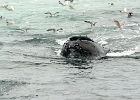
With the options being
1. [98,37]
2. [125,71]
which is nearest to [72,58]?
[125,71]

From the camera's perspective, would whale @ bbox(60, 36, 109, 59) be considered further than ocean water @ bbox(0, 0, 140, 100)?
Yes

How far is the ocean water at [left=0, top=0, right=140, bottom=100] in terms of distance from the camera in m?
12.9

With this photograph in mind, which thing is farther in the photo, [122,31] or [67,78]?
[122,31]

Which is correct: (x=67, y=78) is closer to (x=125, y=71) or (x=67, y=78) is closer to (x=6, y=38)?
(x=125, y=71)

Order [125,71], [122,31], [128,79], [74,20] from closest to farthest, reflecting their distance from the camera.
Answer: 1. [128,79]
2. [125,71]
3. [122,31]
4. [74,20]

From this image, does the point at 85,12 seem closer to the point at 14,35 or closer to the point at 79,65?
the point at 14,35

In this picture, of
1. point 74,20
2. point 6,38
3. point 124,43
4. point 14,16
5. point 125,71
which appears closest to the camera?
point 125,71

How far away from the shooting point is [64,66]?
56.1ft

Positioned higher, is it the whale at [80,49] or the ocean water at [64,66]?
the whale at [80,49]

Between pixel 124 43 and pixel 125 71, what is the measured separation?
327 inches

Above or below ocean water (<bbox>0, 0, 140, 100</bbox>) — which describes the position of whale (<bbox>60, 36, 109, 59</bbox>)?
above

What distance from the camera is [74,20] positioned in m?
36.4

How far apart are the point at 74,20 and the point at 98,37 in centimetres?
957

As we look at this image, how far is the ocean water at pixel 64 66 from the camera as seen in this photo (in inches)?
508
